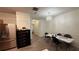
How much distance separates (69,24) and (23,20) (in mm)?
946

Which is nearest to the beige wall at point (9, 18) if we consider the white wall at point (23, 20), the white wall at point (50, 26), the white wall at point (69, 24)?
the white wall at point (23, 20)

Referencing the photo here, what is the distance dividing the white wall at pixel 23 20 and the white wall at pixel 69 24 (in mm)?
580

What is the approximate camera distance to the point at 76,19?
1459mm

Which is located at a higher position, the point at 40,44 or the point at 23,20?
the point at 23,20

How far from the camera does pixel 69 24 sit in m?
1.57

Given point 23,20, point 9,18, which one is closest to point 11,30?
point 9,18

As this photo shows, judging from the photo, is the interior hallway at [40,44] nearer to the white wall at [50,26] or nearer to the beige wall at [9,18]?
the white wall at [50,26]

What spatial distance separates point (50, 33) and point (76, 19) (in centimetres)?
57

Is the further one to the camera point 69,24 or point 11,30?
point 11,30

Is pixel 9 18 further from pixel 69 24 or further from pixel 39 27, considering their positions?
pixel 69 24

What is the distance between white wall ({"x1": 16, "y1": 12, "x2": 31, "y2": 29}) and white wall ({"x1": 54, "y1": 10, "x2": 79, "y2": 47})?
580mm

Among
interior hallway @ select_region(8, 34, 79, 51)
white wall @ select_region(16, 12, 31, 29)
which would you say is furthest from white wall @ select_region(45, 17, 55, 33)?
white wall @ select_region(16, 12, 31, 29)
